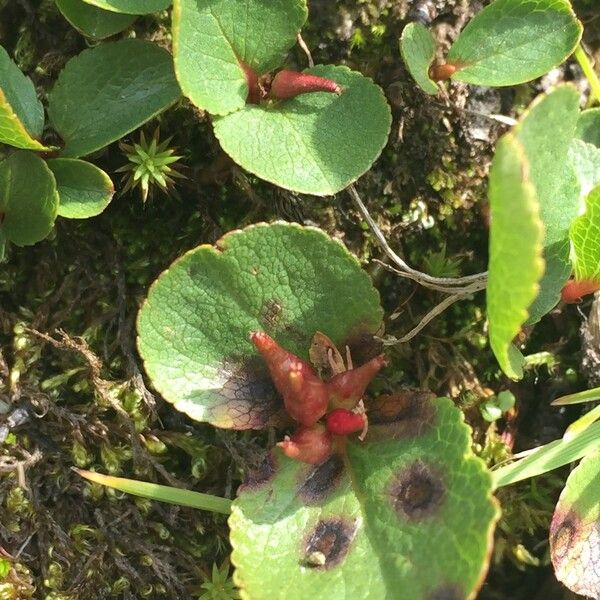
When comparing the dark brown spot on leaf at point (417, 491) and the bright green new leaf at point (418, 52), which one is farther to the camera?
the bright green new leaf at point (418, 52)

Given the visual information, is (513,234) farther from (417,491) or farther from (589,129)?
(589,129)

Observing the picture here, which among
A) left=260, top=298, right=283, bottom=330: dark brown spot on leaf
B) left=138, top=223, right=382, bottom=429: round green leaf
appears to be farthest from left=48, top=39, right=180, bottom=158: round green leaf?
left=260, top=298, right=283, bottom=330: dark brown spot on leaf

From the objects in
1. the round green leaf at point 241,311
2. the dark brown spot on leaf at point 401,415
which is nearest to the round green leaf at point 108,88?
the round green leaf at point 241,311

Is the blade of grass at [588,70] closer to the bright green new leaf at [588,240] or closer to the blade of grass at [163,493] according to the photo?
the bright green new leaf at [588,240]

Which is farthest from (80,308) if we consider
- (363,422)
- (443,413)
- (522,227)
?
(522,227)

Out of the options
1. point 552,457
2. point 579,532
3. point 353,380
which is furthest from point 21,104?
point 579,532

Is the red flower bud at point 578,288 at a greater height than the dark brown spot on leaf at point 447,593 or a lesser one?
greater

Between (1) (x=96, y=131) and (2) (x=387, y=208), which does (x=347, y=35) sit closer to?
(2) (x=387, y=208)
